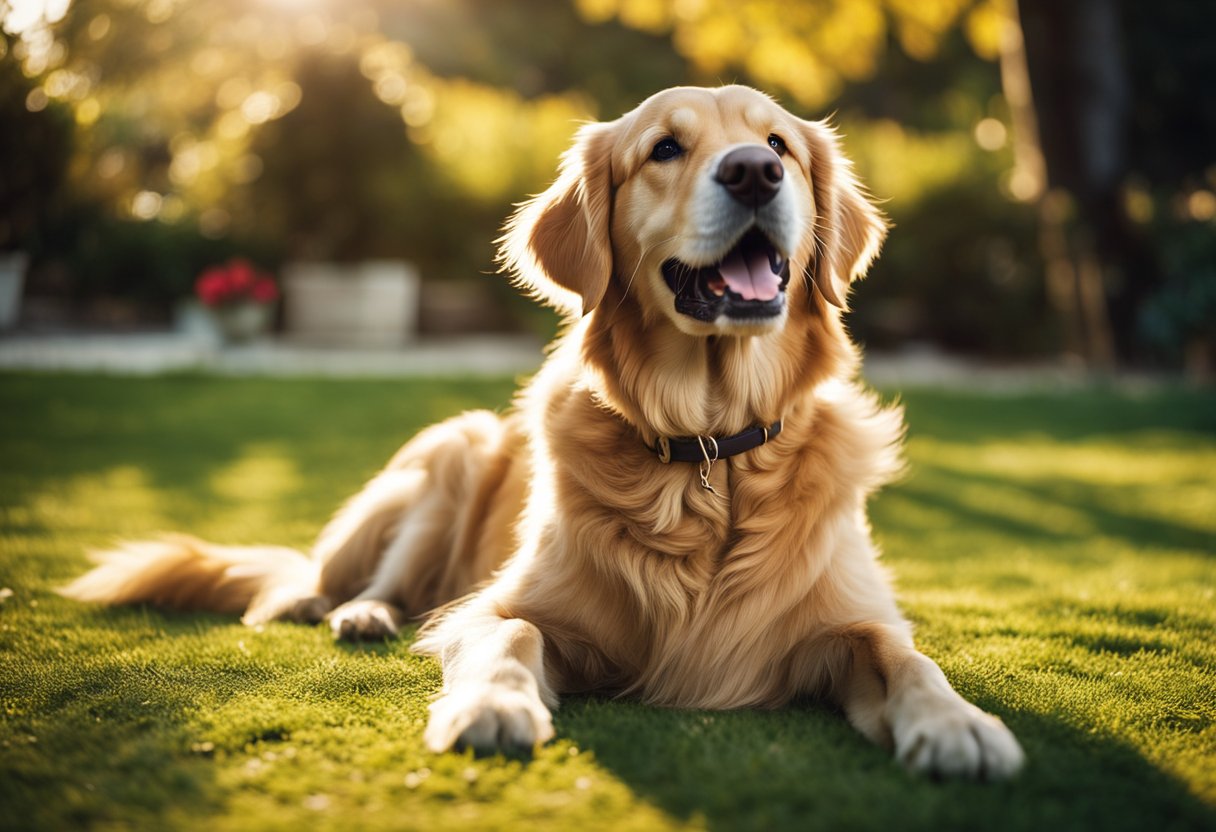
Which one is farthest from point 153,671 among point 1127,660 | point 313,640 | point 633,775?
point 1127,660

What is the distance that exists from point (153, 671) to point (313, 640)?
1.59 ft

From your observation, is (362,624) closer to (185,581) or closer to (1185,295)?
(185,581)

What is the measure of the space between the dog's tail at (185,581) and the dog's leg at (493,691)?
120cm

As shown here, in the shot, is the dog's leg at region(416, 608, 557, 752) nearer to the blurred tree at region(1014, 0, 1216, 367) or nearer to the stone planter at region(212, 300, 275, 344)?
the stone planter at region(212, 300, 275, 344)

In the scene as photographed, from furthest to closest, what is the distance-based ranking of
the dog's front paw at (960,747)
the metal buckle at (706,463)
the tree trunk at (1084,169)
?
1. the tree trunk at (1084,169)
2. the metal buckle at (706,463)
3. the dog's front paw at (960,747)

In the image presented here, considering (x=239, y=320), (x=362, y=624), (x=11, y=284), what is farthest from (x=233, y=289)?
(x=362, y=624)

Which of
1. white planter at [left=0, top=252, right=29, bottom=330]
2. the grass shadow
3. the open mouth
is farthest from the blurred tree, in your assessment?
white planter at [left=0, top=252, right=29, bottom=330]

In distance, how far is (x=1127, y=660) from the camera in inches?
110

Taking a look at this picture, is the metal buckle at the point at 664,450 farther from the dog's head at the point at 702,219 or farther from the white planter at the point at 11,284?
the white planter at the point at 11,284

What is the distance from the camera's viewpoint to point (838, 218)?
2934 millimetres

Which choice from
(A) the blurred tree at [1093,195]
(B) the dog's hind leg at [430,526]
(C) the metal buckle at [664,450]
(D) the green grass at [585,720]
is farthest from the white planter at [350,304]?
(C) the metal buckle at [664,450]

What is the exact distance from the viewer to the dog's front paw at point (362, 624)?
2996mm

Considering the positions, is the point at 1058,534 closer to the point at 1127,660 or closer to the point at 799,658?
the point at 1127,660

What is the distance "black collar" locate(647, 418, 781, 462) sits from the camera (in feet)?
8.18
